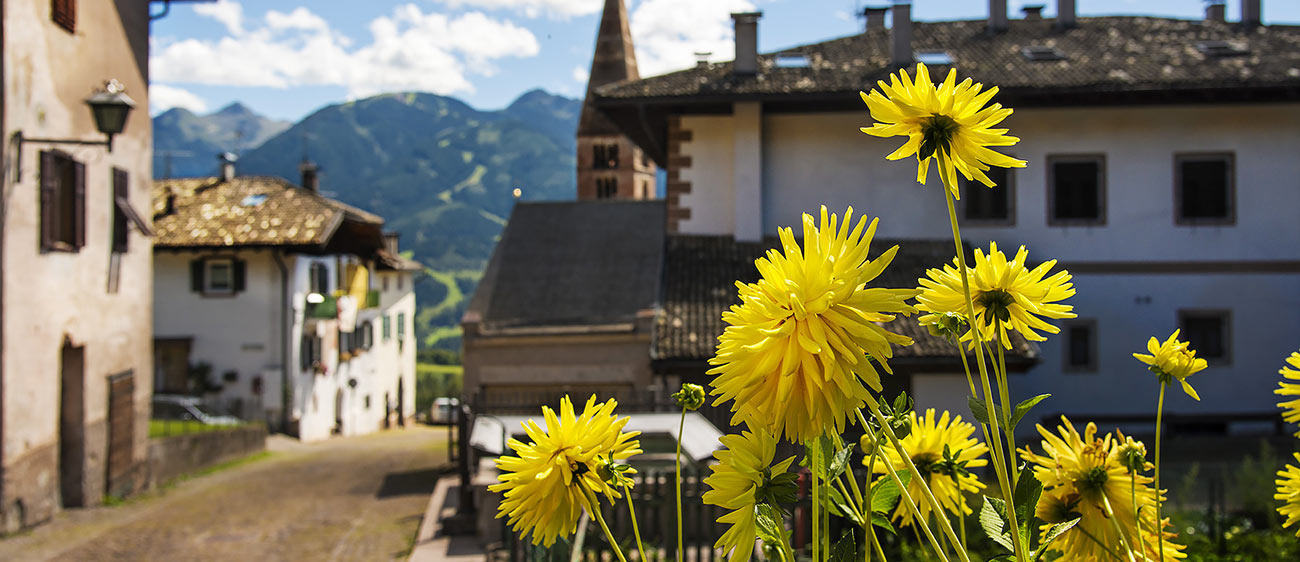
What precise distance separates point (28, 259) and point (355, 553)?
5503mm

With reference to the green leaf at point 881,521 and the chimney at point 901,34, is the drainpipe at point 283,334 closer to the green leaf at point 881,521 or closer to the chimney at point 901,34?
the chimney at point 901,34

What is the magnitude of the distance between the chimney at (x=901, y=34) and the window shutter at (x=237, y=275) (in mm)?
21250

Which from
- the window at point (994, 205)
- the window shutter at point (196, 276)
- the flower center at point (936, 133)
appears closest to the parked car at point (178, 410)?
the window shutter at point (196, 276)

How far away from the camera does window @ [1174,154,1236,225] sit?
1457 cm

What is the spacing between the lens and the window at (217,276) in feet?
97.6

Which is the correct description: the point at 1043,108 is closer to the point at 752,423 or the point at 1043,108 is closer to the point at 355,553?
the point at 355,553

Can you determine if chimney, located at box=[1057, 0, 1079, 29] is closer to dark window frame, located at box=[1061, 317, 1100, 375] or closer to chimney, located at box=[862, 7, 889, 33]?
chimney, located at box=[862, 7, 889, 33]

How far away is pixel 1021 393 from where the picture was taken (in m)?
14.1

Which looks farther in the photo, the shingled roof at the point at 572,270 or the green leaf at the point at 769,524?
the shingled roof at the point at 572,270

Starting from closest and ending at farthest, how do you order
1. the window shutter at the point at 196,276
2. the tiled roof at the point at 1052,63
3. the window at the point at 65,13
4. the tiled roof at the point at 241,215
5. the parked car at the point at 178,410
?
the window at the point at 65,13 → the tiled roof at the point at 1052,63 → the parked car at the point at 178,410 → the tiled roof at the point at 241,215 → the window shutter at the point at 196,276

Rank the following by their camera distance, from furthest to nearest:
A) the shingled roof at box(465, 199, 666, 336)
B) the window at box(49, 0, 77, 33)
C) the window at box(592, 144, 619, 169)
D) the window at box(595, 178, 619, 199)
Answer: the window at box(595, 178, 619, 199)
the window at box(592, 144, 619, 169)
the shingled roof at box(465, 199, 666, 336)
the window at box(49, 0, 77, 33)

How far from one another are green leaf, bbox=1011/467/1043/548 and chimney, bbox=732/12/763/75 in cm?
1410

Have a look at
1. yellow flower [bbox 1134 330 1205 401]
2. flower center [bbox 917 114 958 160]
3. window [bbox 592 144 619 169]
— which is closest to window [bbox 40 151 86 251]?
yellow flower [bbox 1134 330 1205 401]

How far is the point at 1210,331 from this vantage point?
14.7 metres
